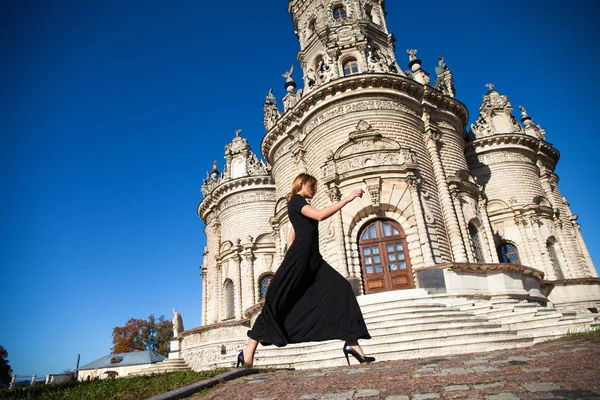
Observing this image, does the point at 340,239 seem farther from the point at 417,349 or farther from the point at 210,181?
the point at 210,181

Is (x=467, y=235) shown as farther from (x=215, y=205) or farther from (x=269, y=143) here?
(x=215, y=205)

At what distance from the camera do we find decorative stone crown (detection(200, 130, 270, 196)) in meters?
28.4

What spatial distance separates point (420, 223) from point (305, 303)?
40.5 ft

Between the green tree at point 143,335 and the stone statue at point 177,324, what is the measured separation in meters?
30.6

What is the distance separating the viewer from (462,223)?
17.2 metres

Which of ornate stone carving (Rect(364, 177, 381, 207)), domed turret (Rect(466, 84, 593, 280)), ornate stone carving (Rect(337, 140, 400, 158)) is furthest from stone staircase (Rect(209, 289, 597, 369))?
domed turret (Rect(466, 84, 593, 280))

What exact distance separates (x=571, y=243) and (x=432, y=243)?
44.3ft

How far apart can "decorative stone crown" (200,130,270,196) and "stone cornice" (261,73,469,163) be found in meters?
6.95

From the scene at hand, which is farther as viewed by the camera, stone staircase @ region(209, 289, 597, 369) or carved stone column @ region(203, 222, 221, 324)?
carved stone column @ region(203, 222, 221, 324)

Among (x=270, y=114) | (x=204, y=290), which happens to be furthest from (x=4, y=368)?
(x=270, y=114)

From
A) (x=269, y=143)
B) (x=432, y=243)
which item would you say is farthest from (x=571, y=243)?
(x=269, y=143)

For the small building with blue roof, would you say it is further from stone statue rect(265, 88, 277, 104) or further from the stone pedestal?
stone statue rect(265, 88, 277, 104)

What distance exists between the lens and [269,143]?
2273cm

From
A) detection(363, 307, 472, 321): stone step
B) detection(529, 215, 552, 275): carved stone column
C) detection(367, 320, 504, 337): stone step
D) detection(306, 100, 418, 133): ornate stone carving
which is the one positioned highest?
detection(306, 100, 418, 133): ornate stone carving
